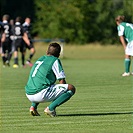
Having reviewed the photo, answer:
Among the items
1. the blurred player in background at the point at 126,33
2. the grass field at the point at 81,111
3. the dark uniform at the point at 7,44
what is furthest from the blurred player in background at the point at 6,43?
the grass field at the point at 81,111

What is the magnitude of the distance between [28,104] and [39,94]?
2.54 m

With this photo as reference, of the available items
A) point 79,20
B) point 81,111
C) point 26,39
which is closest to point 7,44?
point 26,39

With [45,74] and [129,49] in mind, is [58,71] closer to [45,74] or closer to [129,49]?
[45,74]

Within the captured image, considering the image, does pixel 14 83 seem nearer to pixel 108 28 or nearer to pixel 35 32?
pixel 108 28

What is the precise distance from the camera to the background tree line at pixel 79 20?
6519cm

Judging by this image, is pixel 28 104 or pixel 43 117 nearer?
pixel 43 117

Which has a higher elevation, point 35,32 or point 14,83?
point 14,83

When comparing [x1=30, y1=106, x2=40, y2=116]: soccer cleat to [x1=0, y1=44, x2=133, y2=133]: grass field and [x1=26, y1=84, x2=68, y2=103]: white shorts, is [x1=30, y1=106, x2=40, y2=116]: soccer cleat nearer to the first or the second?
[x1=0, y1=44, x2=133, y2=133]: grass field

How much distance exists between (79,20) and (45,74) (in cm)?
5380

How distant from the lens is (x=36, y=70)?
1154 centimetres

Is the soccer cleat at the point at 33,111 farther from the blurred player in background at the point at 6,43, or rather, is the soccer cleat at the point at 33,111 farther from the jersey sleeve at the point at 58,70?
the blurred player in background at the point at 6,43

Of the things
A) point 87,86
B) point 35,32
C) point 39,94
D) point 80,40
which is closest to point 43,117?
point 39,94

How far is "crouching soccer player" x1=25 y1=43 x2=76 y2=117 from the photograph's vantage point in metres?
11.4

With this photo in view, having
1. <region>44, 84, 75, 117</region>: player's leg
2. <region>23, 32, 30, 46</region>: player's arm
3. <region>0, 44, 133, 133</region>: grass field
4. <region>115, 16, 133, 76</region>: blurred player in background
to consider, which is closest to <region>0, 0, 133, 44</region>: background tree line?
<region>23, 32, 30, 46</region>: player's arm
